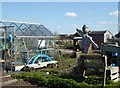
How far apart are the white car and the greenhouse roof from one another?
1.51 meters

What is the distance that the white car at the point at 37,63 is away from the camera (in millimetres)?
12341

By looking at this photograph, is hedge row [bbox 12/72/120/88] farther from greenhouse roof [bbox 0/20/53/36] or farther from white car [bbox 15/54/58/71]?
greenhouse roof [bbox 0/20/53/36]

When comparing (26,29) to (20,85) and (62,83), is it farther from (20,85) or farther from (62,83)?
(62,83)

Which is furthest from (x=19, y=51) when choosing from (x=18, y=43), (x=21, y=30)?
(x=21, y=30)

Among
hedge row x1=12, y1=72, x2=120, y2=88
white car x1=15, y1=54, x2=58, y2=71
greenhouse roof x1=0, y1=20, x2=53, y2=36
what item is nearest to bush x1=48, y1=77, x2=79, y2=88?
hedge row x1=12, y1=72, x2=120, y2=88

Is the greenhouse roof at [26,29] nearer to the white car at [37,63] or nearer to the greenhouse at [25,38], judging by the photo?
the greenhouse at [25,38]

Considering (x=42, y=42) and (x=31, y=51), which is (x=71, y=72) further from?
(x=42, y=42)

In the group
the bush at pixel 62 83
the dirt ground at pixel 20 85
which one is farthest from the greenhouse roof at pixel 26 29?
the bush at pixel 62 83

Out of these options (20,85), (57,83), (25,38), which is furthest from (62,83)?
(25,38)

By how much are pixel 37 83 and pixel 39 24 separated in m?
8.66

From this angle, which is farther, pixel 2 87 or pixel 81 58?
pixel 81 58

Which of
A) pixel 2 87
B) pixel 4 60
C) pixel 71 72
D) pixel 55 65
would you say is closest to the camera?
pixel 2 87

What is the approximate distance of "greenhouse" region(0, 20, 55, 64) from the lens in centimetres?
1298

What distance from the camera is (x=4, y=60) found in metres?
12.9
